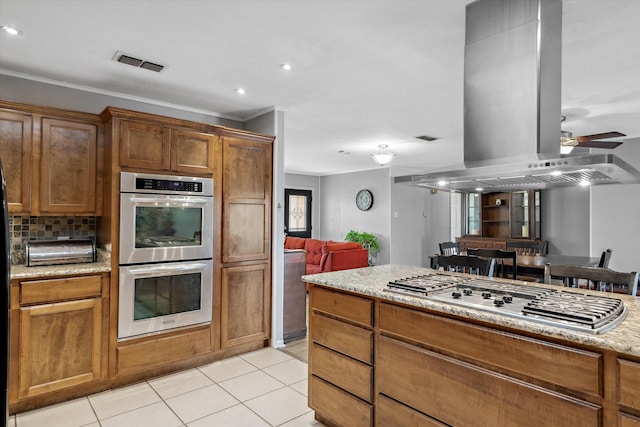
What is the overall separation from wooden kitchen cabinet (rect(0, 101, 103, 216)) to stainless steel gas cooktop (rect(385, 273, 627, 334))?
2510 millimetres

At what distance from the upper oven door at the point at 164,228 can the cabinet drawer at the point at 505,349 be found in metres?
1.91

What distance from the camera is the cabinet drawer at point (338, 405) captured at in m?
2.08

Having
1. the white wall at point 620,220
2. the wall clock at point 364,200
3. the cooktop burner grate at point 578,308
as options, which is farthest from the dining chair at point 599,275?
the wall clock at point 364,200

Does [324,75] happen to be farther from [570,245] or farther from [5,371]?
[570,245]

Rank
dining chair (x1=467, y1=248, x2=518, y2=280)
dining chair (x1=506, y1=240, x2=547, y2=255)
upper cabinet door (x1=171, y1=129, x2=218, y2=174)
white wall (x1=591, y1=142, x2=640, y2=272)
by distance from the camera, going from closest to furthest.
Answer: upper cabinet door (x1=171, y1=129, x2=218, y2=174) < dining chair (x1=467, y1=248, x2=518, y2=280) < white wall (x1=591, y1=142, x2=640, y2=272) < dining chair (x1=506, y1=240, x2=547, y2=255)

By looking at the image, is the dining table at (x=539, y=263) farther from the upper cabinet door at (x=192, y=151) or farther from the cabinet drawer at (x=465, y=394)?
the upper cabinet door at (x=192, y=151)

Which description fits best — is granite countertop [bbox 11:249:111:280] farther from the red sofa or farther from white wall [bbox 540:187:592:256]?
white wall [bbox 540:187:592:256]

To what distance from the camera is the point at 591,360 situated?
4.20 feet

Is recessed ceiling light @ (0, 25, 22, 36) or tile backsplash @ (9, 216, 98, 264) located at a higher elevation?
recessed ceiling light @ (0, 25, 22, 36)

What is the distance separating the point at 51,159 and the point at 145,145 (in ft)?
2.22

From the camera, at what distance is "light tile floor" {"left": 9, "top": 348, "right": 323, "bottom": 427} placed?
2.41m

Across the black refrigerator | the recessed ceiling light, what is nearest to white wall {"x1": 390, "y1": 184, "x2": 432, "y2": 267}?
the recessed ceiling light

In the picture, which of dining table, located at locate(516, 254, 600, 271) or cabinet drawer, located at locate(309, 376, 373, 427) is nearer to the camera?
cabinet drawer, located at locate(309, 376, 373, 427)

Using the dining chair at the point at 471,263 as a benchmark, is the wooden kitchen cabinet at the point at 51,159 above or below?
above
